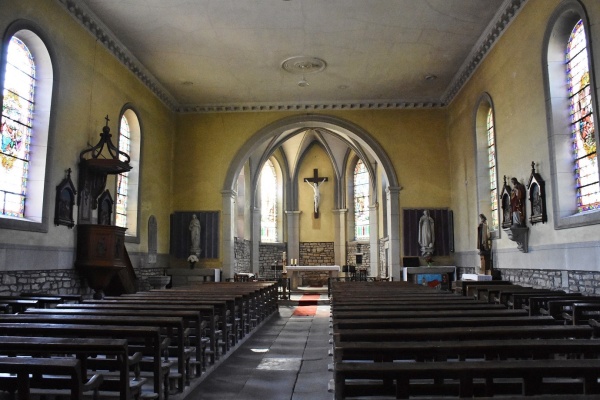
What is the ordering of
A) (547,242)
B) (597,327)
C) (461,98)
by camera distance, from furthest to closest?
(461,98)
(547,242)
(597,327)

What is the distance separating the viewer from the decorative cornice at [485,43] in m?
9.53

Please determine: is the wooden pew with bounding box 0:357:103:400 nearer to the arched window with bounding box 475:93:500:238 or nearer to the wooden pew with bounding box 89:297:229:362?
the wooden pew with bounding box 89:297:229:362

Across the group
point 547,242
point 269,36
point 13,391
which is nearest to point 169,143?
point 269,36

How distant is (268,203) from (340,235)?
370cm

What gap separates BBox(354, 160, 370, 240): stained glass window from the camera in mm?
22891

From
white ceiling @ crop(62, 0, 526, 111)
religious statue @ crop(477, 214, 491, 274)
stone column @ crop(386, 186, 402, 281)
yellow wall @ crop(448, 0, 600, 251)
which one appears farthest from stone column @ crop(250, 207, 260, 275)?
religious statue @ crop(477, 214, 491, 274)

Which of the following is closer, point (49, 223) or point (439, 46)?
point (49, 223)

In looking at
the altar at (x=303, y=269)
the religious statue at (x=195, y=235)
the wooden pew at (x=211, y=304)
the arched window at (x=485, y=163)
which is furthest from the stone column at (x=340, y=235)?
the wooden pew at (x=211, y=304)

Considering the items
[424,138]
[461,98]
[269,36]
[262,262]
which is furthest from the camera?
[262,262]

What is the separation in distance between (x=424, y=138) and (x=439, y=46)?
13.3ft

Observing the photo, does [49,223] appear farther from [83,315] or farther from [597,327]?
[597,327]

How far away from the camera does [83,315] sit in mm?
4383

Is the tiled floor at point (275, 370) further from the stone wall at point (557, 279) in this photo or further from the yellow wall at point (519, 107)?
the yellow wall at point (519, 107)

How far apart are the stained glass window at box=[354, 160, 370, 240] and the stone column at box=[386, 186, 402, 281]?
7799mm
